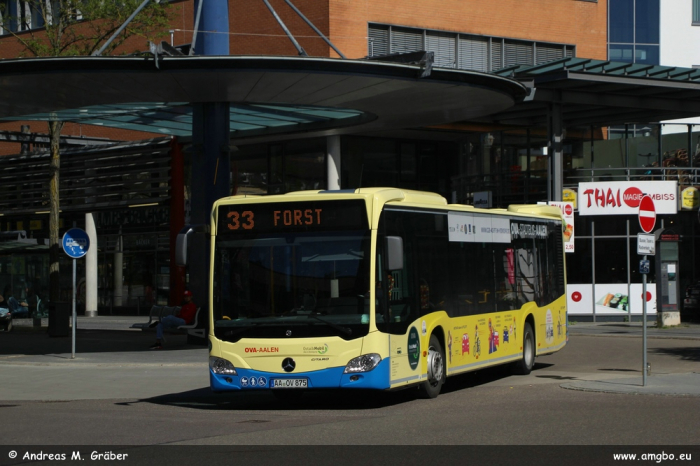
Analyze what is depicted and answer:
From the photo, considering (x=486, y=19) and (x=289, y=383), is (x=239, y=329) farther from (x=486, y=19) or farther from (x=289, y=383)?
(x=486, y=19)

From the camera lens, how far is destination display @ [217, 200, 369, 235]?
13.1 meters

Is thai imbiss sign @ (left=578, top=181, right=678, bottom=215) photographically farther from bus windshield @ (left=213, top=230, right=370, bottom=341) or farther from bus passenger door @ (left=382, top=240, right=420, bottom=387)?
bus windshield @ (left=213, top=230, right=370, bottom=341)

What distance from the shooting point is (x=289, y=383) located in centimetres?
1285

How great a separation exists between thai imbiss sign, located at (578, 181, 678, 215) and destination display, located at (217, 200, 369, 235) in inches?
878

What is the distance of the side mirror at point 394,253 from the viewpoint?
1272 centimetres

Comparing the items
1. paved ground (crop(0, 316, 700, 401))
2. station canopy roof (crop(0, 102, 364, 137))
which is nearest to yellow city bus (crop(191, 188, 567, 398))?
paved ground (crop(0, 316, 700, 401))

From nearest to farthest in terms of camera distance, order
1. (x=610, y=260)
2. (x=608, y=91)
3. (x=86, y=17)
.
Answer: (x=86, y=17), (x=608, y=91), (x=610, y=260)

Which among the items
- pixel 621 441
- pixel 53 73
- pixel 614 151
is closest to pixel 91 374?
pixel 53 73

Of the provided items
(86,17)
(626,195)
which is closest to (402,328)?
(86,17)

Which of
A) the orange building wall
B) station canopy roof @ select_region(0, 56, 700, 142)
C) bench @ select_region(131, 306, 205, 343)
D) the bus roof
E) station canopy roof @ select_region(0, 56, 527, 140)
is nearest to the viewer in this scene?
the bus roof

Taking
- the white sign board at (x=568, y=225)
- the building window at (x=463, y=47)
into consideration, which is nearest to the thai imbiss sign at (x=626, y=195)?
the white sign board at (x=568, y=225)

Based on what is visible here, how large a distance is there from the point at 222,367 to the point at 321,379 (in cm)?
137

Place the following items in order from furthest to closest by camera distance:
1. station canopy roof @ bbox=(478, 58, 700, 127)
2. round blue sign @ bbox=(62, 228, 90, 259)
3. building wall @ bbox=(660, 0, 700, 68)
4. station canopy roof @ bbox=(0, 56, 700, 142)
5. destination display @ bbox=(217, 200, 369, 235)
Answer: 1. building wall @ bbox=(660, 0, 700, 68)
2. station canopy roof @ bbox=(478, 58, 700, 127)
3. round blue sign @ bbox=(62, 228, 90, 259)
4. station canopy roof @ bbox=(0, 56, 700, 142)
5. destination display @ bbox=(217, 200, 369, 235)
